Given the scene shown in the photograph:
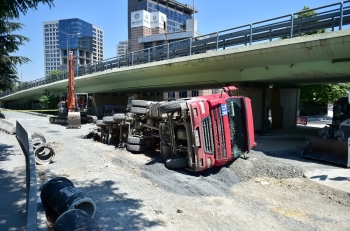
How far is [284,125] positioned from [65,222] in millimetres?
19213

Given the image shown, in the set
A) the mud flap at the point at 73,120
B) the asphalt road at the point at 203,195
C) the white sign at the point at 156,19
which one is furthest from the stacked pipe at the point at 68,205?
the white sign at the point at 156,19

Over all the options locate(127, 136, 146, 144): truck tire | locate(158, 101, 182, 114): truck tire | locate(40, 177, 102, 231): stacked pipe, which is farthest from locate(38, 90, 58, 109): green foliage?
locate(40, 177, 102, 231): stacked pipe

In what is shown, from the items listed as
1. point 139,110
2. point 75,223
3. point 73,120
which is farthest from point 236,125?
point 73,120

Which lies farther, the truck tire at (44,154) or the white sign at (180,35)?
the white sign at (180,35)

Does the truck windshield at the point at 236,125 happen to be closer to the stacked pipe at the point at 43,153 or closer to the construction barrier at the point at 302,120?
the stacked pipe at the point at 43,153

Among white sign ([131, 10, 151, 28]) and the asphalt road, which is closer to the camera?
the asphalt road

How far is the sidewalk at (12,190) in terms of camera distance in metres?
4.85

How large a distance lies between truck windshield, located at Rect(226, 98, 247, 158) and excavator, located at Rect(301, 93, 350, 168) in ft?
10.8

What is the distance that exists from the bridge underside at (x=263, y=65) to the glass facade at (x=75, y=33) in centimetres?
10792

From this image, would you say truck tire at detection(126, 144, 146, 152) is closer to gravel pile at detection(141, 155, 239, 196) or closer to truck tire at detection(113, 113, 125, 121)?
truck tire at detection(113, 113, 125, 121)

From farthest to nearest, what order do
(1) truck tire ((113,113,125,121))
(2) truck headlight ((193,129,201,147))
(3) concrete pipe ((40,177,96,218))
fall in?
(1) truck tire ((113,113,125,121))
(2) truck headlight ((193,129,201,147))
(3) concrete pipe ((40,177,96,218))

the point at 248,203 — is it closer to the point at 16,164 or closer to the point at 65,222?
the point at 65,222

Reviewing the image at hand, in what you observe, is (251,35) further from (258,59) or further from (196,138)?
(196,138)

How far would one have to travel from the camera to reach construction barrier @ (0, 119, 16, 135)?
16.0 meters
